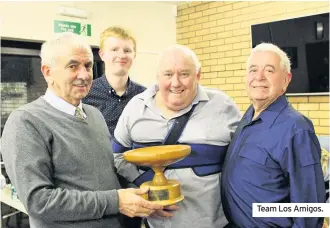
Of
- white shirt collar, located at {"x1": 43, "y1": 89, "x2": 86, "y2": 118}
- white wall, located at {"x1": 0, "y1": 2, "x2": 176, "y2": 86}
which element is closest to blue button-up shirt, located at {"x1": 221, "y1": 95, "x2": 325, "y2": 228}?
white shirt collar, located at {"x1": 43, "y1": 89, "x2": 86, "y2": 118}

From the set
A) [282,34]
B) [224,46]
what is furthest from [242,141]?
[224,46]

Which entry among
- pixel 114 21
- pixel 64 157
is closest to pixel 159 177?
pixel 64 157

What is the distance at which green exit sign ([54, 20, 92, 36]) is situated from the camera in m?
2.93

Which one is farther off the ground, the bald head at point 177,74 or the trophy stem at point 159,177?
the bald head at point 177,74

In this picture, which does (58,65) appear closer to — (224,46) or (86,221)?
(86,221)

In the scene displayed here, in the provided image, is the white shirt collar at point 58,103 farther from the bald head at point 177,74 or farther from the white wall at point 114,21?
the white wall at point 114,21

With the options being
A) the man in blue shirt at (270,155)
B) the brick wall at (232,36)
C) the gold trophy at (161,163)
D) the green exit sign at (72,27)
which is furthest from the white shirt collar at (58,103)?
the brick wall at (232,36)

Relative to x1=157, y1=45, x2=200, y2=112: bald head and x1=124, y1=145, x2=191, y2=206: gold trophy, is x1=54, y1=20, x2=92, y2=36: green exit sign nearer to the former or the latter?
x1=157, y1=45, x2=200, y2=112: bald head

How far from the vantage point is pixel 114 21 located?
3.30m

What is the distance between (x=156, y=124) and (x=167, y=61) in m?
0.19

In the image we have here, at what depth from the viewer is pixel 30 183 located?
0.84 meters

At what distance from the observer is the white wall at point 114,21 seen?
107 inches

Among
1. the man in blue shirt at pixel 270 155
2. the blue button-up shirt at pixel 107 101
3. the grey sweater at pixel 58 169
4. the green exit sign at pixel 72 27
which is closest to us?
the grey sweater at pixel 58 169

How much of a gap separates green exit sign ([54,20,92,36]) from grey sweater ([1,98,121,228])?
2.13 metres
